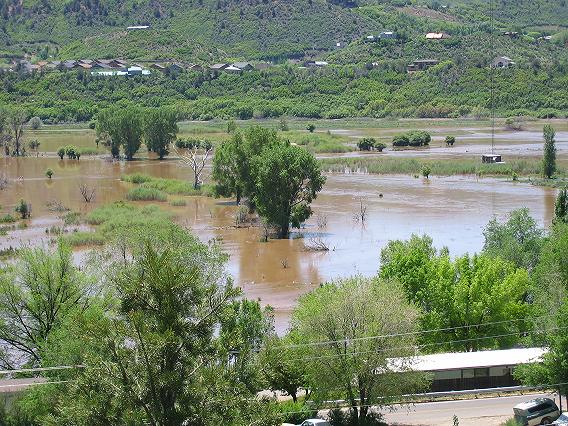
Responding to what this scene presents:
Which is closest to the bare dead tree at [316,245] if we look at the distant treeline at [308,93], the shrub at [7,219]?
the shrub at [7,219]

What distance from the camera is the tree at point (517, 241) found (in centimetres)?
3312

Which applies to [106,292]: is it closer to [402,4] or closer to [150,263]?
[150,263]

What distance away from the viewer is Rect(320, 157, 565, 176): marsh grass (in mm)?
69750

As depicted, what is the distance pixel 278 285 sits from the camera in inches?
1601

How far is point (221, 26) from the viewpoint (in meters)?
161

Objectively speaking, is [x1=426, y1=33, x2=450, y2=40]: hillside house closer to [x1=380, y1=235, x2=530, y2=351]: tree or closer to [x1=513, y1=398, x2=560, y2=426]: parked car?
[x1=380, y1=235, x2=530, y2=351]: tree

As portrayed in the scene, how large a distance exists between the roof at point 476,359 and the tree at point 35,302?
8.27 metres

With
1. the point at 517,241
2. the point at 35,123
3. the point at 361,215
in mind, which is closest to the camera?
the point at 517,241

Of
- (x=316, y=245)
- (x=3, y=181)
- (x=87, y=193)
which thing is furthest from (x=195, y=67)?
(x=316, y=245)

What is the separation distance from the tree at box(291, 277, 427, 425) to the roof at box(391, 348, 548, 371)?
1.66 m

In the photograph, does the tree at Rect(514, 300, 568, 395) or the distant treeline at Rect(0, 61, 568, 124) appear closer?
the tree at Rect(514, 300, 568, 395)

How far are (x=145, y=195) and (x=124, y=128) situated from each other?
20563mm

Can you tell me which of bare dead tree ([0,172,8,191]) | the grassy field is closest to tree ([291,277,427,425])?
the grassy field

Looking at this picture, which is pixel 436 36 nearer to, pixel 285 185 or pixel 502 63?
A: pixel 502 63
